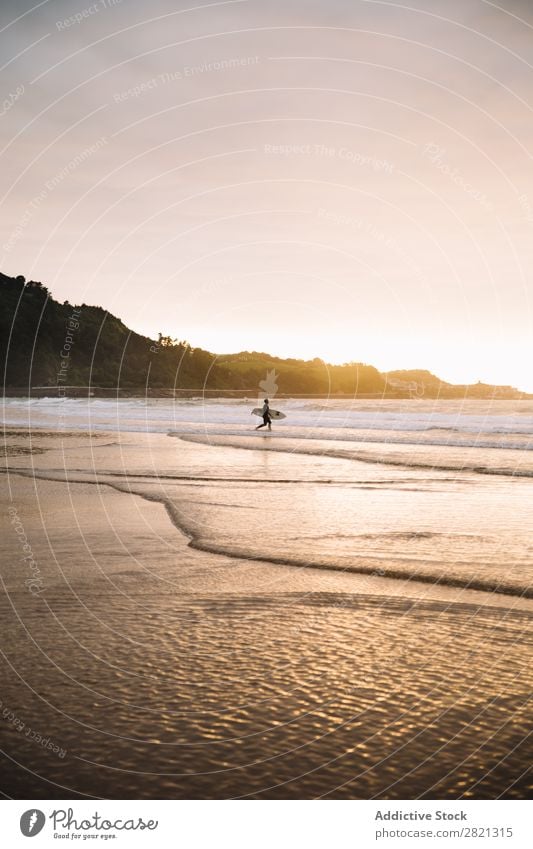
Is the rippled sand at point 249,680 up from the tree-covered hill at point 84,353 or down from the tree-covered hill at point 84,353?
down

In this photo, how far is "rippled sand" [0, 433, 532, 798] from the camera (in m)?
3.73

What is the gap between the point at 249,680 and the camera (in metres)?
4.82

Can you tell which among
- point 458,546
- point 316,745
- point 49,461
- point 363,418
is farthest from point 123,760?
point 363,418

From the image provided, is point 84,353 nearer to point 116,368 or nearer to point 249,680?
point 116,368

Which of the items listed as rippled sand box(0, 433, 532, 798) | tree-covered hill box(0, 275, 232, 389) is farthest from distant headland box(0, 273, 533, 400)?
rippled sand box(0, 433, 532, 798)

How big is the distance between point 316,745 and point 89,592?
360 cm

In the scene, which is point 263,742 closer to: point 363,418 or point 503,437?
point 503,437

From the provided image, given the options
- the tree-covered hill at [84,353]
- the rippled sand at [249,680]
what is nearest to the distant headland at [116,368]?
the tree-covered hill at [84,353]

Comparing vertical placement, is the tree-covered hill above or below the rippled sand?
above

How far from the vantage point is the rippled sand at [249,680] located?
3727 millimetres

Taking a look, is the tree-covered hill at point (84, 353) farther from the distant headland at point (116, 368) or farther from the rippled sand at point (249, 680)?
the rippled sand at point (249, 680)

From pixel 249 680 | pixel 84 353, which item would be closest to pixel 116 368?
pixel 84 353

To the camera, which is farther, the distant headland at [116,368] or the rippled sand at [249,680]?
the distant headland at [116,368]

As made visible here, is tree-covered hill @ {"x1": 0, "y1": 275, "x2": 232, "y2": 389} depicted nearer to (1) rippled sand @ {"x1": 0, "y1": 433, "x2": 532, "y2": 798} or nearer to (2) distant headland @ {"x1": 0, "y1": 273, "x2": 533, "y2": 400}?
(2) distant headland @ {"x1": 0, "y1": 273, "x2": 533, "y2": 400}
